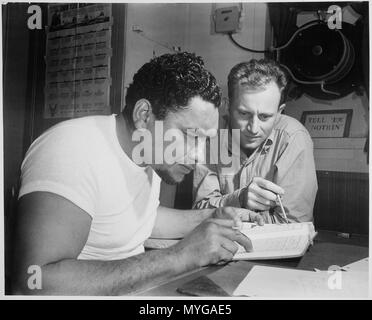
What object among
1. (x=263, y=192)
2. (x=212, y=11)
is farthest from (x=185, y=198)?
(x=212, y=11)

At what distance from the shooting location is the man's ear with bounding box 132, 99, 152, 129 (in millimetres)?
1707

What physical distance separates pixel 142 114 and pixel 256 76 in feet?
1.57

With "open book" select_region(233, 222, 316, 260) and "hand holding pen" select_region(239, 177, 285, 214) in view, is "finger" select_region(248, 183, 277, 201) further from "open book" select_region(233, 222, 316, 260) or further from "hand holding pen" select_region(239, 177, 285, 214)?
"open book" select_region(233, 222, 316, 260)

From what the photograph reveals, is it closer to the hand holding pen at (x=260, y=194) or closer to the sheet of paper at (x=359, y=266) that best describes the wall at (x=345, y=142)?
the hand holding pen at (x=260, y=194)

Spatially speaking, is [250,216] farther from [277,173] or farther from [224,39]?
[224,39]

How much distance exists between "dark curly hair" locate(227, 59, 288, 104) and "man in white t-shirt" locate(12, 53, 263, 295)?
0.27 ft

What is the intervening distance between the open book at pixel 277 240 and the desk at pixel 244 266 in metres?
0.02

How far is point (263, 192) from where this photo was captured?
170cm

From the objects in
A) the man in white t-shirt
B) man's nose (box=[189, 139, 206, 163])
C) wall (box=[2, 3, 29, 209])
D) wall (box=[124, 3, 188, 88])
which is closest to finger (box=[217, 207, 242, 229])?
the man in white t-shirt

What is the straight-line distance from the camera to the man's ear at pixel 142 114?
171cm

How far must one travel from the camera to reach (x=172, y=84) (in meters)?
1.70

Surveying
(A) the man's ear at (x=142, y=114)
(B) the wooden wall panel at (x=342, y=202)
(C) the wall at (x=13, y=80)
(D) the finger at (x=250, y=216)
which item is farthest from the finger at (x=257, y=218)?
(C) the wall at (x=13, y=80)

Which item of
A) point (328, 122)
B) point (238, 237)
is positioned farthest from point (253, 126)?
point (238, 237)
